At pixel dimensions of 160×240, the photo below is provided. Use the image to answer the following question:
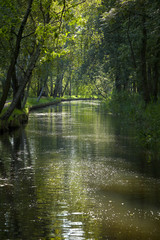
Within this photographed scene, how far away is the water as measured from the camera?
6867 millimetres

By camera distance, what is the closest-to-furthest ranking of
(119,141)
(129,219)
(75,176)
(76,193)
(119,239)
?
(119,239) < (129,219) < (76,193) < (75,176) < (119,141)

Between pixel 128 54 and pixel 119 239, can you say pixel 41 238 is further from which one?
pixel 128 54

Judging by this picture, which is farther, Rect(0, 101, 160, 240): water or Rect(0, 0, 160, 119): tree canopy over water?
Rect(0, 0, 160, 119): tree canopy over water

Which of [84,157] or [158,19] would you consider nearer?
[84,157]

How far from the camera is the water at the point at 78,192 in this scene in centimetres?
687

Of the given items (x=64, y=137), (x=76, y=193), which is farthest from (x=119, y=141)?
(x=76, y=193)

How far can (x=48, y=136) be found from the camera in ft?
67.9

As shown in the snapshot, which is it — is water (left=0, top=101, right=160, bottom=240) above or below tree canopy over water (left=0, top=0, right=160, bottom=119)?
below

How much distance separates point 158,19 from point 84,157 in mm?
7334

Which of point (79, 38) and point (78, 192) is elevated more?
point (79, 38)

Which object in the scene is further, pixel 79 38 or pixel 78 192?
pixel 79 38

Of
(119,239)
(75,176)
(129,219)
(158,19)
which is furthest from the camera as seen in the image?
(158,19)

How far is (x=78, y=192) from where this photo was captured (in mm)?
9273

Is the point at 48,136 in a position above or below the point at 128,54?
below
